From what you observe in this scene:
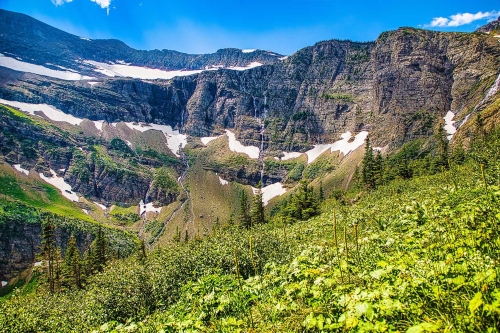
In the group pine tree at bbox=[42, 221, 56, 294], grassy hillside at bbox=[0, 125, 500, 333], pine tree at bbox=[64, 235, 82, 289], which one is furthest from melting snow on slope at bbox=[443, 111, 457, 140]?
grassy hillside at bbox=[0, 125, 500, 333]

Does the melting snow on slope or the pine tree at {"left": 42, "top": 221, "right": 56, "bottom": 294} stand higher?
the melting snow on slope

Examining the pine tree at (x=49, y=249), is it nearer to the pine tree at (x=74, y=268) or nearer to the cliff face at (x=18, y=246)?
the pine tree at (x=74, y=268)

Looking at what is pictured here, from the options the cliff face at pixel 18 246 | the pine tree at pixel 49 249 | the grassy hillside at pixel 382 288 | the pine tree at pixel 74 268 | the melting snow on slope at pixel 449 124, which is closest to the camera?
the grassy hillside at pixel 382 288

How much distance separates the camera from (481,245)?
535 centimetres

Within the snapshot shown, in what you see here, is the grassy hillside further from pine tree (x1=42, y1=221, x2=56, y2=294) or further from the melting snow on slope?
the melting snow on slope

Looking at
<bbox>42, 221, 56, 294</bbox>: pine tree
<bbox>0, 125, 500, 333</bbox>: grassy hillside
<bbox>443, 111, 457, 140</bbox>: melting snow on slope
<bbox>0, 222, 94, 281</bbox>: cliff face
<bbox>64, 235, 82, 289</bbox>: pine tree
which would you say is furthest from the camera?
<bbox>443, 111, 457, 140</bbox>: melting snow on slope

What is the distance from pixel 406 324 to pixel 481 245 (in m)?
2.81

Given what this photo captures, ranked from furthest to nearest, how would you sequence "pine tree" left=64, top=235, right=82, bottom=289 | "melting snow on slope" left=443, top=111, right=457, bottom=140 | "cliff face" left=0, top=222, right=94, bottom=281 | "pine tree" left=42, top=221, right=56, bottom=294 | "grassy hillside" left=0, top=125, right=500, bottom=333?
"melting snow on slope" left=443, top=111, right=457, bottom=140, "cliff face" left=0, top=222, right=94, bottom=281, "pine tree" left=64, top=235, right=82, bottom=289, "pine tree" left=42, top=221, right=56, bottom=294, "grassy hillside" left=0, top=125, right=500, bottom=333

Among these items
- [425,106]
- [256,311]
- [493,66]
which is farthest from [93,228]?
[493,66]

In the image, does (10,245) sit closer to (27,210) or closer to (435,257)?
(27,210)

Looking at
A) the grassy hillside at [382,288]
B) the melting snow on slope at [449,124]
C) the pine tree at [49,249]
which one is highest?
the melting snow on slope at [449,124]

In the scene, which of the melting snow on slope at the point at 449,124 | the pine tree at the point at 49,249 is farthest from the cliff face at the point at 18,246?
the melting snow on slope at the point at 449,124

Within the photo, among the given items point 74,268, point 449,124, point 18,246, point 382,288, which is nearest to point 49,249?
point 74,268

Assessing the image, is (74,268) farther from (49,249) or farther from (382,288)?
(382,288)
